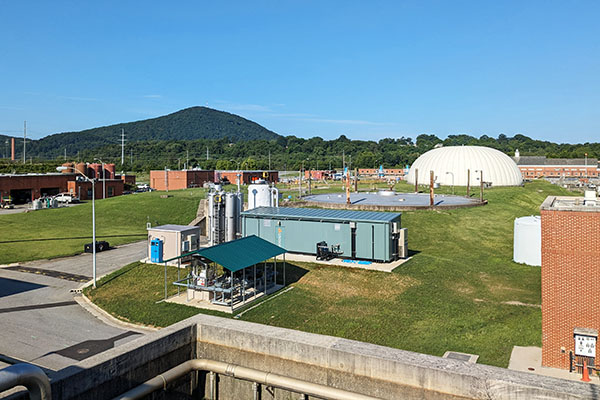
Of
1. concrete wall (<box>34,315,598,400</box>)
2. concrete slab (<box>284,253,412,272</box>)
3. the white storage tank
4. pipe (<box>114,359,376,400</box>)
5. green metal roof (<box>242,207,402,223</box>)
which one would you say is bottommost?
concrete slab (<box>284,253,412,272</box>)

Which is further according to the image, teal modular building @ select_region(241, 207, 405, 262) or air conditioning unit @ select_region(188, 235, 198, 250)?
air conditioning unit @ select_region(188, 235, 198, 250)

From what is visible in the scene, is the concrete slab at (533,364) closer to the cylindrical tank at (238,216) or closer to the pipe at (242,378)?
the pipe at (242,378)

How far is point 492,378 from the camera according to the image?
8773 millimetres

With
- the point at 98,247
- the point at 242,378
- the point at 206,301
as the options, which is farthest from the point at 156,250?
the point at 242,378

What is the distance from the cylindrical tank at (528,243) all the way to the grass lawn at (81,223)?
115 feet

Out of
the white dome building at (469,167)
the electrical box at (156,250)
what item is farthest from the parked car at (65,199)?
the white dome building at (469,167)

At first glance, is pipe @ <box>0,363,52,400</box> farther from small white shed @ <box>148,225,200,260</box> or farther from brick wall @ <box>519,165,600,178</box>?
brick wall @ <box>519,165,600,178</box>

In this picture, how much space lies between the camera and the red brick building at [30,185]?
73000mm

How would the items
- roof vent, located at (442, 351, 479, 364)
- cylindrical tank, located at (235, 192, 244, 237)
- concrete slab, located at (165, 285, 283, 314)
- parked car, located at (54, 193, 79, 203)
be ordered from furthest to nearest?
parked car, located at (54, 193, 79, 203), cylindrical tank, located at (235, 192, 244, 237), concrete slab, located at (165, 285, 283, 314), roof vent, located at (442, 351, 479, 364)

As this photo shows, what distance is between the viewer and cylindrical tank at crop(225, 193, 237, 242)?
36.0 m

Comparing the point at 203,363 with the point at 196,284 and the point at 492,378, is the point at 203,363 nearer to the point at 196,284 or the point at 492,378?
the point at 492,378

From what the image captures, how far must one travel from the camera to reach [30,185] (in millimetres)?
76938

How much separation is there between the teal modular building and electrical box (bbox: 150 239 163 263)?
609 cm

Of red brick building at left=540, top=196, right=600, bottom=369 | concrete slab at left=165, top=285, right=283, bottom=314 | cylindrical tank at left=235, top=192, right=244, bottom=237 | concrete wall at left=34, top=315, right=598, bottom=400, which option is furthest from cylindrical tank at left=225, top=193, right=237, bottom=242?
red brick building at left=540, top=196, right=600, bottom=369
